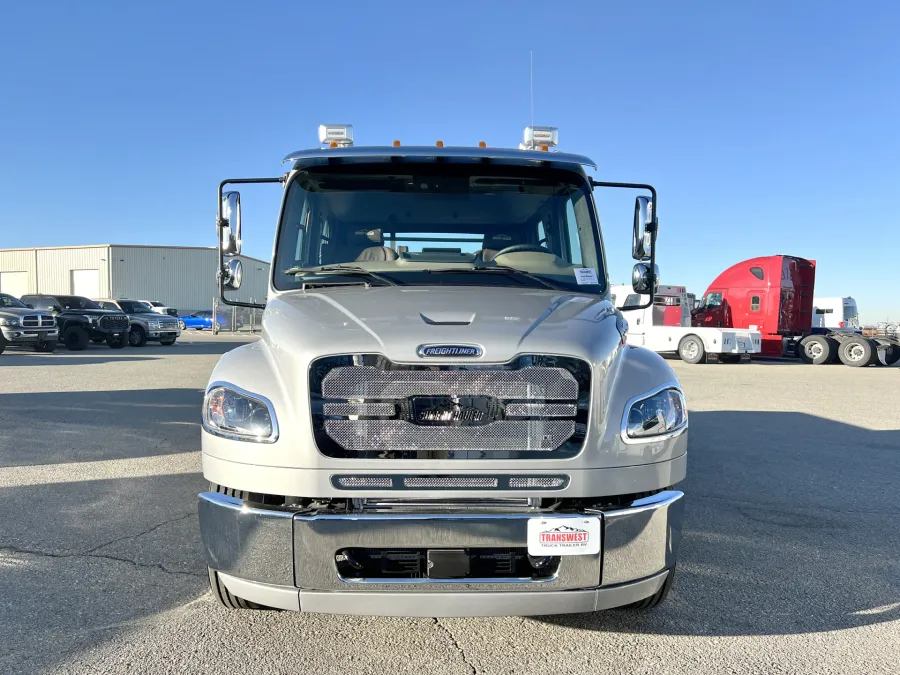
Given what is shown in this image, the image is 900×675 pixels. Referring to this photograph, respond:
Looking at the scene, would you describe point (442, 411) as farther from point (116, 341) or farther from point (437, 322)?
point (116, 341)

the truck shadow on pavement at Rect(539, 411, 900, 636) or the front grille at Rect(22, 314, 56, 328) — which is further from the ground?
the front grille at Rect(22, 314, 56, 328)

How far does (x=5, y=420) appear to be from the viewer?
780 cm

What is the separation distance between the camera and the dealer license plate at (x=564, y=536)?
7.74 ft

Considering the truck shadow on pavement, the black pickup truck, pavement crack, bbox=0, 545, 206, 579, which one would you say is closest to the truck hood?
the truck shadow on pavement

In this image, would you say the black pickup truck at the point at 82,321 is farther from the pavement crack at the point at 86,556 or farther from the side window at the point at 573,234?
the side window at the point at 573,234

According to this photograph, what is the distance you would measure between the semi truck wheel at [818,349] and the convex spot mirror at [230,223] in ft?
67.7

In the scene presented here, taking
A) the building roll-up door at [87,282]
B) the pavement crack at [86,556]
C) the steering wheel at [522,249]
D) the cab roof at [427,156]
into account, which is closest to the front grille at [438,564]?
the pavement crack at [86,556]

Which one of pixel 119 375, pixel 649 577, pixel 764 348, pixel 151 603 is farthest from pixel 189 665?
pixel 764 348

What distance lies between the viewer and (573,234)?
3.79 m

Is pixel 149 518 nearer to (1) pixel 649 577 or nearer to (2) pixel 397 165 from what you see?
(2) pixel 397 165

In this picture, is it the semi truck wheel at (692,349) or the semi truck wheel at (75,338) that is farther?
the semi truck wheel at (75,338)

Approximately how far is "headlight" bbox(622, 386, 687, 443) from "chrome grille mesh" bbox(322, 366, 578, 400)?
269 millimetres

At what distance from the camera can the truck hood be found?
2.53m

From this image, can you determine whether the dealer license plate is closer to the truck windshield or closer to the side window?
the truck windshield
